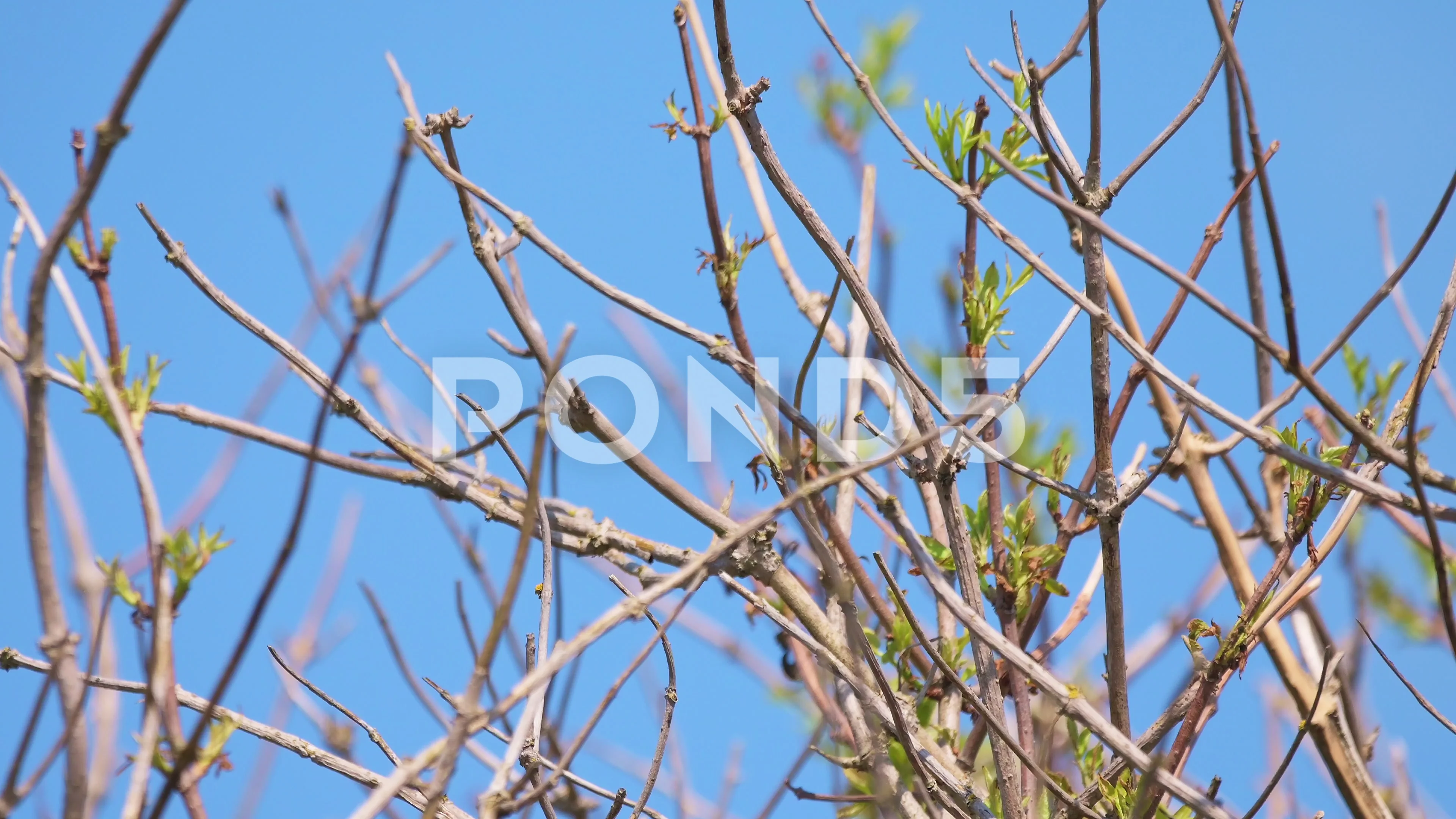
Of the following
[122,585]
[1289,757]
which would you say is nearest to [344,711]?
[122,585]

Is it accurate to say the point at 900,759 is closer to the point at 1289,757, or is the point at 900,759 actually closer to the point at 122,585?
the point at 1289,757

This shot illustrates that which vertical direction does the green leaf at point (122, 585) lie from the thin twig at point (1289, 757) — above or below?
below

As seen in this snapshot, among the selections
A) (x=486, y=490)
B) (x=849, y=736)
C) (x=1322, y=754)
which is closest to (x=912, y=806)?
(x=849, y=736)

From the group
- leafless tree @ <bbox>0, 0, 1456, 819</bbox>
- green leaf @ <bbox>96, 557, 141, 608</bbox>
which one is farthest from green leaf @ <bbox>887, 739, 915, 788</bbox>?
green leaf @ <bbox>96, 557, 141, 608</bbox>

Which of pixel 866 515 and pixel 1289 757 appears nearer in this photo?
pixel 1289 757

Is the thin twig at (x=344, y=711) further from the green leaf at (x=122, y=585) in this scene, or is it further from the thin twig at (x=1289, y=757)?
the thin twig at (x=1289, y=757)

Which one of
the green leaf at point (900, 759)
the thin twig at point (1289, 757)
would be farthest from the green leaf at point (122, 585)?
the thin twig at point (1289, 757)

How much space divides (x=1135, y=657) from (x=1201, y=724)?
0.39 m

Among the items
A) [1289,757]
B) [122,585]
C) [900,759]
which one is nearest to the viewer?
[1289,757]

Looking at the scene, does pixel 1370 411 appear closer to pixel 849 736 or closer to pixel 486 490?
pixel 849 736

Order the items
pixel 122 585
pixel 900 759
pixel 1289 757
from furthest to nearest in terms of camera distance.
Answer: pixel 900 759 → pixel 122 585 → pixel 1289 757

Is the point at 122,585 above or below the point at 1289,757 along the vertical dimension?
below

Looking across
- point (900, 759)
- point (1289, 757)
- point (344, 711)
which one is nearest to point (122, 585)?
point (344, 711)

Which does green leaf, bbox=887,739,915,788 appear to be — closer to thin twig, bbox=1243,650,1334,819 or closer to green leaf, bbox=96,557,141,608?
thin twig, bbox=1243,650,1334,819
